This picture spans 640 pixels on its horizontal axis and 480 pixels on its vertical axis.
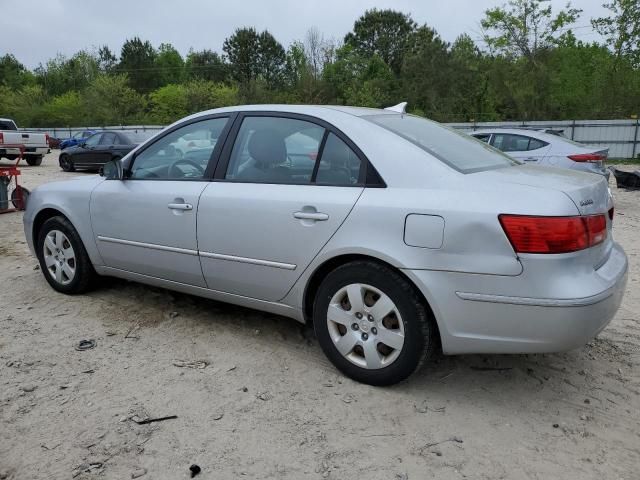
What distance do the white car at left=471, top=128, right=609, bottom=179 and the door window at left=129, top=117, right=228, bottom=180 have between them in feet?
21.3

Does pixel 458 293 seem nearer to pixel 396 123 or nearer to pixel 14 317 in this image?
pixel 396 123

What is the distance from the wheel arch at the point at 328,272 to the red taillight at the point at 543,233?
1.78ft

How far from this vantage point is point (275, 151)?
11.5 feet

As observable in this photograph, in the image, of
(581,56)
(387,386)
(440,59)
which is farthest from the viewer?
(440,59)

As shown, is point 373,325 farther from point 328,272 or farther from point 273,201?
point 273,201

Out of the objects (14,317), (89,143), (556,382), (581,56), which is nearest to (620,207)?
(556,382)

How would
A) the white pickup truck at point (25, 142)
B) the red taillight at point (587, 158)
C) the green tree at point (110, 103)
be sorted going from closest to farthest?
the red taillight at point (587, 158)
the white pickup truck at point (25, 142)
the green tree at point (110, 103)

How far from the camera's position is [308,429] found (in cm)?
274

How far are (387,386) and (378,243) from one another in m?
0.83

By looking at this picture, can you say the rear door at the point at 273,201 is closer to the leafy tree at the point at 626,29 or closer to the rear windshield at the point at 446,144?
the rear windshield at the point at 446,144

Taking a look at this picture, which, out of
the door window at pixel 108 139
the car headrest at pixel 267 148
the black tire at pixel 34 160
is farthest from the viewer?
the black tire at pixel 34 160

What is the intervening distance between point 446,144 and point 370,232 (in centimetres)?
86

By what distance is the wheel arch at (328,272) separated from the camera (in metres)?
2.85

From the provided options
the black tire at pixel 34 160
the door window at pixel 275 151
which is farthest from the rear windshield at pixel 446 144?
the black tire at pixel 34 160
